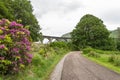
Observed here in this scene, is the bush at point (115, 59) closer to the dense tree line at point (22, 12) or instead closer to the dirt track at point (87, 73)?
the dirt track at point (87, 73)

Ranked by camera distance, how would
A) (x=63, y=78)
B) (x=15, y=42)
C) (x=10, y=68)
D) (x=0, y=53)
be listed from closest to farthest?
(x=0, y=53) < (x=10, y=68) < (x=15, y=42) < (x=63, y=78)

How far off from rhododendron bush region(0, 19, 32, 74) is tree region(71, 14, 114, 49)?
71601mm

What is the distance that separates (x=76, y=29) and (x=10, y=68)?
260ft

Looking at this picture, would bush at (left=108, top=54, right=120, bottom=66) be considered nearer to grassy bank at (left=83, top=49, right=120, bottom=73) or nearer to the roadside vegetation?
grassy bank at (left=83, top=49, right=120, bottom=73)

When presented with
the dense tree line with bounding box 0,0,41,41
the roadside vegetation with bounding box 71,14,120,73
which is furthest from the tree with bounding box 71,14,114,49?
the dense tree line with bounding box 0,0,41,41

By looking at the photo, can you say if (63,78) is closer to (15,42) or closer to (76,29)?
(15,42)

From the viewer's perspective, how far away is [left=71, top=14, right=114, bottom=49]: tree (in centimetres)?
8481

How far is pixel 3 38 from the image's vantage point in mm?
12344

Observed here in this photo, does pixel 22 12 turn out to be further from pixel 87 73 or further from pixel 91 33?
pixel 87 73

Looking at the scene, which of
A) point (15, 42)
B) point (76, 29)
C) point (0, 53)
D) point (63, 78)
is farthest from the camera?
point (76, 29)

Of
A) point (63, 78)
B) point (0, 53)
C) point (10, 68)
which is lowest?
point (63, 78)

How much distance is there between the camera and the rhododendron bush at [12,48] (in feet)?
39.2

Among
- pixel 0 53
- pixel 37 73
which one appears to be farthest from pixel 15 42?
pixel 37 73

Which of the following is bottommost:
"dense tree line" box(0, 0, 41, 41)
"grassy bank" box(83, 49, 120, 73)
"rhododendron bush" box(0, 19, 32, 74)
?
"grassy bank" box(83, 49, 120, 73)
